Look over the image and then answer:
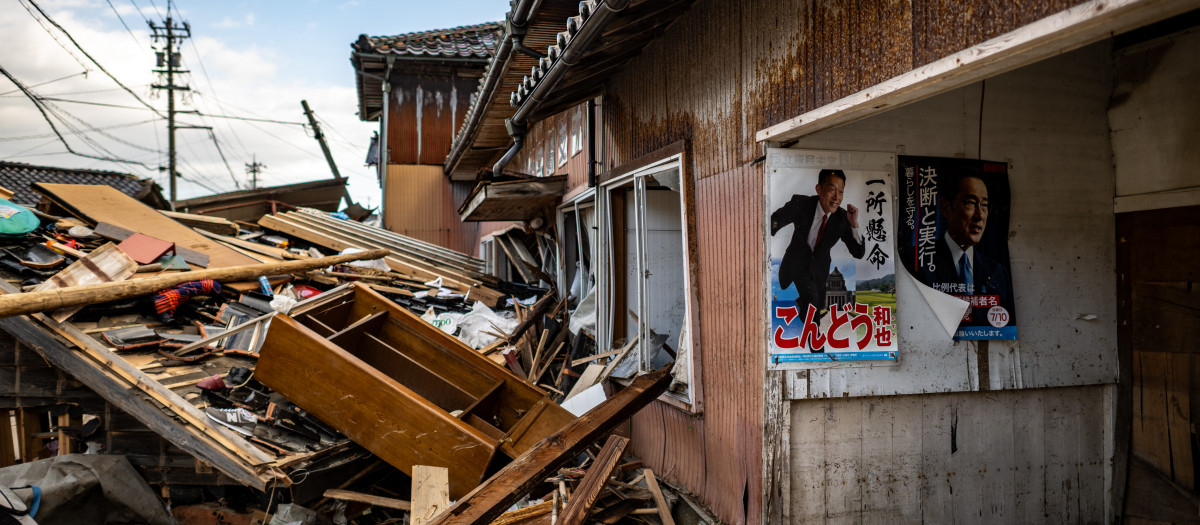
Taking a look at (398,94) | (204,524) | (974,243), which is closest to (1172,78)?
(974,243)

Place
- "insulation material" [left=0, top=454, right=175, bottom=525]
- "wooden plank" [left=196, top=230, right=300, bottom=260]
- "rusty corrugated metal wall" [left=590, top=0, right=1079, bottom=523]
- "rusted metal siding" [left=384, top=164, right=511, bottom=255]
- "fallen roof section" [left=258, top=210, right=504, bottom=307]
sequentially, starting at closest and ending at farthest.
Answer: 1. "rusty corrugated metal wall" [left=590, top=0, right=1079, bottom=523]
2. "insulation material" [left=0, top=454, right=175, bottom=525]
3. "wooden plank" [left=196, top=230, right=300, bottom=260]
4. "fallen roof section" [left=258, top=210, right=504, bottom=307]
5. "rusted metal siding" [left=384, top=164, right=511, bottom=255]

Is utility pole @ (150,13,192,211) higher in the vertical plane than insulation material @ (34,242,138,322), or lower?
higher

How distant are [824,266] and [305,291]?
671 centimetres

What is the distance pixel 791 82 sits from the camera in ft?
11.6

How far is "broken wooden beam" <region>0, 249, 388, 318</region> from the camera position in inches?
172

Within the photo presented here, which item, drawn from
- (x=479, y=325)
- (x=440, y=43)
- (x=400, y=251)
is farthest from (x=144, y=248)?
(x=440, y=43)

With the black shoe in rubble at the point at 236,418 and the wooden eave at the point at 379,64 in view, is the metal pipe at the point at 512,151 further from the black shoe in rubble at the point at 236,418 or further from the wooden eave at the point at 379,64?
the wooden eave at the point at 379,64

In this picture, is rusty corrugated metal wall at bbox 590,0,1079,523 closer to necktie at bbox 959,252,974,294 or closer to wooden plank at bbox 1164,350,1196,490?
necktie at bbox 959,252,974,294

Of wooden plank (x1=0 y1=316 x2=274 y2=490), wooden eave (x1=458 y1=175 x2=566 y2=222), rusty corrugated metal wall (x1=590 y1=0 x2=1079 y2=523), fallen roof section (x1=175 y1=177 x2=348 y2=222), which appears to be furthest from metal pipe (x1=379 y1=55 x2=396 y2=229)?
rusty corrugated metal wall (x1=590 y1=0 x2=1079 y2=523)

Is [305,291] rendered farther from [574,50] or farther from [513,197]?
[574,50]

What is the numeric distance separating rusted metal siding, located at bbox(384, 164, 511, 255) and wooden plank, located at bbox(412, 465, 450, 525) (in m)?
13.0

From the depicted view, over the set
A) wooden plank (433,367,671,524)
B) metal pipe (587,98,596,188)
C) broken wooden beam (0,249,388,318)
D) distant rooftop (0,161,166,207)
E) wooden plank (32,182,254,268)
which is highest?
distant rooftop (0,161,166,207)

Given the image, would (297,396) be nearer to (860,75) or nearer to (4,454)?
(4,454)

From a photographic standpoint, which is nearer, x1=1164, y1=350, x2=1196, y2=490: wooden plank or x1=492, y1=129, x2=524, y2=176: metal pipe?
x1=1164, y1=350, x2=1196, y2=490: wooden plank
